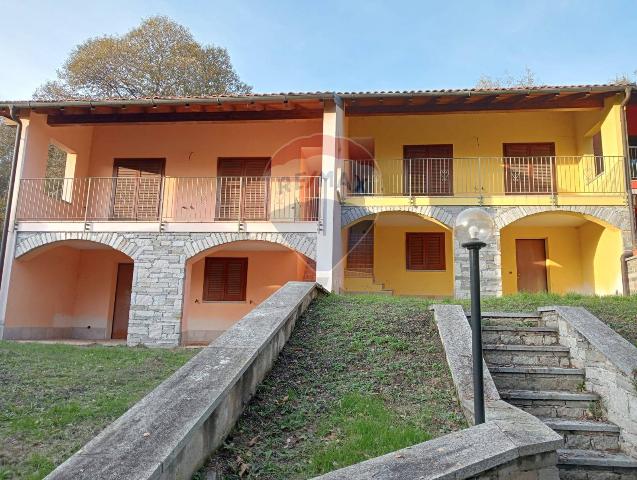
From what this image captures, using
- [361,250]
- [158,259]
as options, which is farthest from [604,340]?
[361,250]

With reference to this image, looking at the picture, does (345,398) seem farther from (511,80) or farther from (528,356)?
(511,80)

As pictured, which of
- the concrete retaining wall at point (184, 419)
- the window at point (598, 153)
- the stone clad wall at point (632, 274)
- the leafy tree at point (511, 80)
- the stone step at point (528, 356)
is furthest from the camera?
the leafy tree at point (511, 80)

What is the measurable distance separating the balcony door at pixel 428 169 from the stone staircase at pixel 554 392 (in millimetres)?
7718

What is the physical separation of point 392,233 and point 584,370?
9375 mm

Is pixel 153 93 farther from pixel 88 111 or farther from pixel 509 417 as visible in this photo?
pixel 509 417

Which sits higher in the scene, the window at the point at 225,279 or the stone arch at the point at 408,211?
the stone arch at the point at 408,211

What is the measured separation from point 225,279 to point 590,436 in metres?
10.7

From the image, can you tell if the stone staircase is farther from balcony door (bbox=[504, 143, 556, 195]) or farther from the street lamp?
balcony door (bbox=[504, 143, 556, 195])

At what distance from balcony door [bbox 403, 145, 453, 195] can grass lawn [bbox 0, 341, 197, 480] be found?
27.3 feet

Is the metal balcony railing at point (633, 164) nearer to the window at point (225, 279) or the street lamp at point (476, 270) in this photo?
the window at point (225, 279)

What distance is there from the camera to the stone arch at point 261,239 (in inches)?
425

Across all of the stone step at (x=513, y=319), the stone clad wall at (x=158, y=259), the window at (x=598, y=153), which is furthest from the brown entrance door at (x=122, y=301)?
the window at (x=598, y=153)

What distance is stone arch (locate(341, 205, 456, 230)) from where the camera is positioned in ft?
37.6

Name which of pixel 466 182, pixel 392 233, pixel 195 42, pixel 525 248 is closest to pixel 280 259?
pixel 392 233
